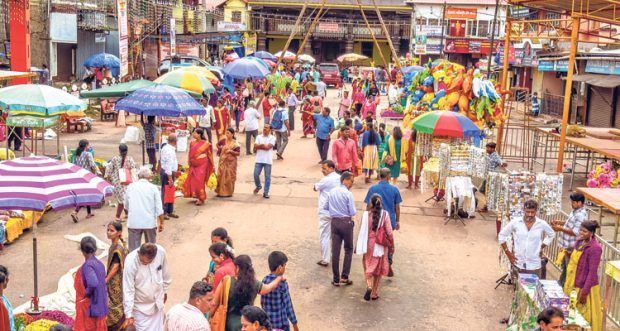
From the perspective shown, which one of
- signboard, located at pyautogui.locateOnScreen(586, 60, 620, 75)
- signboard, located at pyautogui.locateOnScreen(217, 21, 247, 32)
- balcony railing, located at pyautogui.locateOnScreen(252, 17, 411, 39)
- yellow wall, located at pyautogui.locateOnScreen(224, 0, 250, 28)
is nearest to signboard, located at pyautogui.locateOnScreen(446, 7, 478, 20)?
balcony railing, located at pyautogui.locateOnScreen(252, 17, 411, 39)

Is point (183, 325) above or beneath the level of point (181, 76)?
beneath

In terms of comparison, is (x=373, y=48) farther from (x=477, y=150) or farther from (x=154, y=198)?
(x=154, y=198)

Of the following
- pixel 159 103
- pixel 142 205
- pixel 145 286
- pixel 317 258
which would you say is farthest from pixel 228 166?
pixel 145 286

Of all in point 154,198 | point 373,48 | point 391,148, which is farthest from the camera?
point 373,48

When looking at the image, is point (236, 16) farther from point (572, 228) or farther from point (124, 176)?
point (572, 228)

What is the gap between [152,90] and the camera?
13.8 meters

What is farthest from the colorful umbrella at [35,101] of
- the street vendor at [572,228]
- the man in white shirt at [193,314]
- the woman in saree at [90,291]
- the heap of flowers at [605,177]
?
the heap of flowers at [605,177]

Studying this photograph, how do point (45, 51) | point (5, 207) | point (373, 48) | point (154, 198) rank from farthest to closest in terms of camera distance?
point (373, 48), point (45, 51), point (154, 198), point (5, 207)

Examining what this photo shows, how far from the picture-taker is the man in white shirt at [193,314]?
5422mm

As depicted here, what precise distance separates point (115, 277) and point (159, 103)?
22.3 feet

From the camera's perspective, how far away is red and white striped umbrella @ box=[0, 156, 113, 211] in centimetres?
695

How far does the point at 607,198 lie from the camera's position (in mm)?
8672

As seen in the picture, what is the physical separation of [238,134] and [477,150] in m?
11.4

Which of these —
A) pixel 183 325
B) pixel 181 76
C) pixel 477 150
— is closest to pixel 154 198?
pixel 183 325
